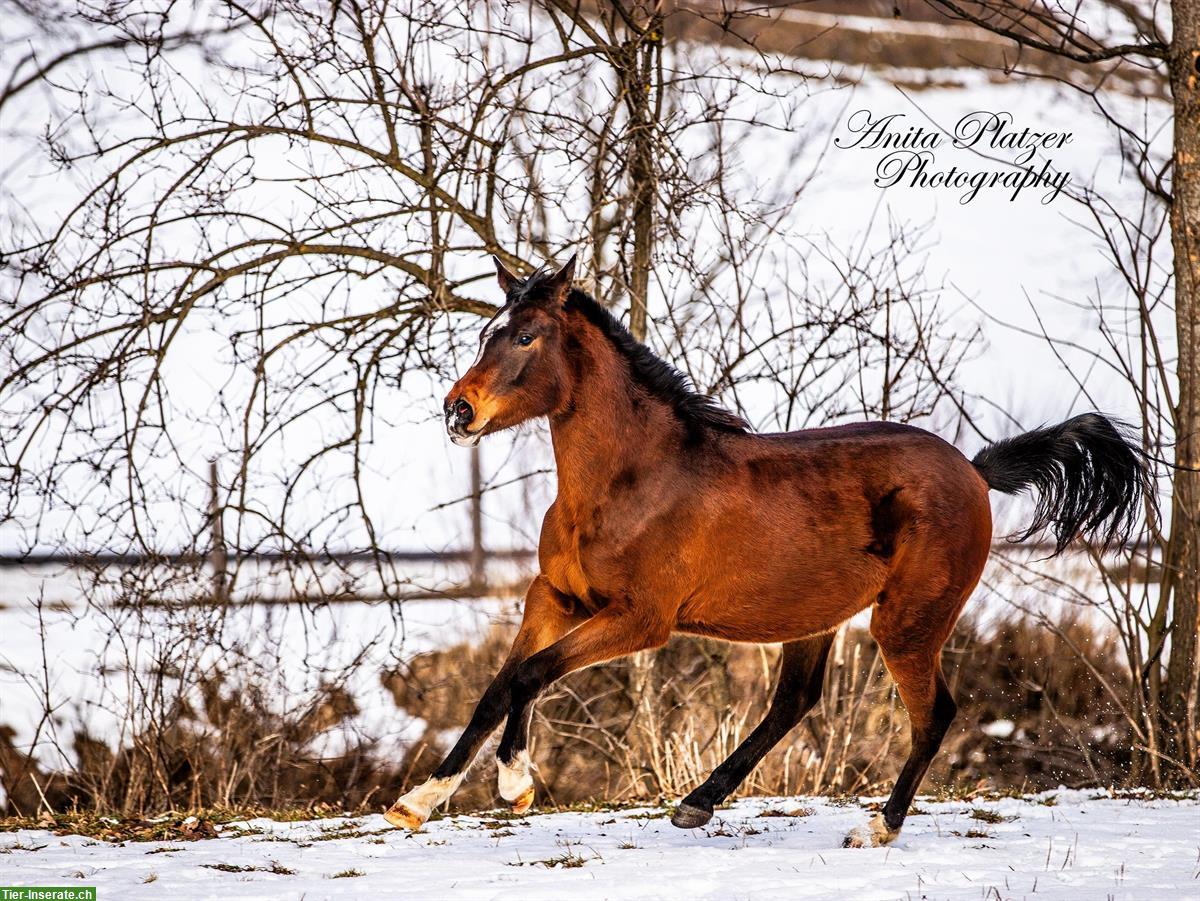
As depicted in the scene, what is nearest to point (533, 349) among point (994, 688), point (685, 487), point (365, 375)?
point (685, 487)

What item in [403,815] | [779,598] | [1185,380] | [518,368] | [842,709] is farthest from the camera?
[842,709]

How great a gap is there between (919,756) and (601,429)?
6.02 feet

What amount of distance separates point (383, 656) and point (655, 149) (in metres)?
4.51

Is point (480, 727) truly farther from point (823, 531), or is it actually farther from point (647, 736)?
point (647, 736)

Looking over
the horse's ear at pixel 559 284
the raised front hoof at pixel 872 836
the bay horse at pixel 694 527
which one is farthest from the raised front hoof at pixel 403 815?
the horse's ear at pixel 559 284

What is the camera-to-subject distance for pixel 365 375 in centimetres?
829

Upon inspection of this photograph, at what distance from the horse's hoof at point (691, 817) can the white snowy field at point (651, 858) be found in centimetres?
5

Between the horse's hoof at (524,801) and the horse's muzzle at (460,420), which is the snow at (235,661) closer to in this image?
the horse's hoof at (524,801)

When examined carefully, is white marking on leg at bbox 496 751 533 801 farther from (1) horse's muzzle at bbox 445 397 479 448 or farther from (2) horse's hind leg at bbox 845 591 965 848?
→ (2) horse's hind leg at bbox 845 591 965 848

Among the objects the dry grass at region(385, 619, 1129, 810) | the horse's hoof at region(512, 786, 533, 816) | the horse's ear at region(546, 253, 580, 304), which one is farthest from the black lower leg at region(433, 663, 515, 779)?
the dry grass at region(385, 619, 1129, 810)

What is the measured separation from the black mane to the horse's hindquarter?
0.50 feet

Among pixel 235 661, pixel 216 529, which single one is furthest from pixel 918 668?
pixel 235 661

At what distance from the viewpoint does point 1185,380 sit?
7.46m

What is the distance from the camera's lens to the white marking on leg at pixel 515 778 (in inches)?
172
